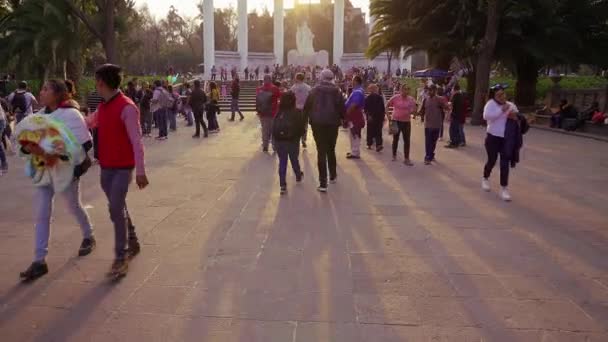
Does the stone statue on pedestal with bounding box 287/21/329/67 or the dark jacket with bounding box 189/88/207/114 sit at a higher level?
the stone statue on pedestal with bounding box 287/21/329/67

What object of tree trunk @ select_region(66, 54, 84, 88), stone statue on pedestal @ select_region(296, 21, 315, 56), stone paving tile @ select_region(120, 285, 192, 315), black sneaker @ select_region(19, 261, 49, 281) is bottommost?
stone paving tile @ select_region(120, 285, 192, 315)

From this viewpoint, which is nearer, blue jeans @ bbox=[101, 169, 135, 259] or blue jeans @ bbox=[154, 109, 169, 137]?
blue jeans @ bbox=[101, 169, 135, 259]

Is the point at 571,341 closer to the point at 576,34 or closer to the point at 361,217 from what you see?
the point at 361,217

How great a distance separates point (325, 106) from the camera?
8.00 m

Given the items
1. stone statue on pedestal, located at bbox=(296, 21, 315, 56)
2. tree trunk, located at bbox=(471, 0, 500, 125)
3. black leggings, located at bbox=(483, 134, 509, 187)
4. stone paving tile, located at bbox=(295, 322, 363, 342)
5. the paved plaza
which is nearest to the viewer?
stone paving tile, located at bbox=(295, 322, 363, 342)

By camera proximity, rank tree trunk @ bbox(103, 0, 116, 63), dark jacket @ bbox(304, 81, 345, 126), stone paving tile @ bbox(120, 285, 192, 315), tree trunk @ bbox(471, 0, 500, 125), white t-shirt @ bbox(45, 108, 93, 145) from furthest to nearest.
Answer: tree trunk @ bbox(471, 0, 500, 125) → tree trunk @ bbox(103, 0, 116, 63) → dark jacket @ bbox(304, 81, 345, 126) → white t-shirt @ bbox(45, 108, 93, 145) → stone paving tile @ bbox(120, 285, 192, 315)

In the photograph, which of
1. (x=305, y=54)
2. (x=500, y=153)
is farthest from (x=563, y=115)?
(x=305, y=54)

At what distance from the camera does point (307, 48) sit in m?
56.2

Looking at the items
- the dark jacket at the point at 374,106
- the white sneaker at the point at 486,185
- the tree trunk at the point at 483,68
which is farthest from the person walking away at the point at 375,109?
the tree trunk at the point at 483,68

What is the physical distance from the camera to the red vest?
431cm

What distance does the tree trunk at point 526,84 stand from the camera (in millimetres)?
25297

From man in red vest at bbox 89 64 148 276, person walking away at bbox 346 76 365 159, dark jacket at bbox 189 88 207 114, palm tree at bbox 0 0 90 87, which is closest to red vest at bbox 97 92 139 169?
man in red vest at bbox 89 64 148 276

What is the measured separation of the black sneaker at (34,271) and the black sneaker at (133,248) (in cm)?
72

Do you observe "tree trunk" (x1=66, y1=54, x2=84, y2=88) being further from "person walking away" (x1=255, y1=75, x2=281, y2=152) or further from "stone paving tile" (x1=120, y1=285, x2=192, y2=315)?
"stone paving tile" (x1=120, y1=285, x2=192, y2=315)
